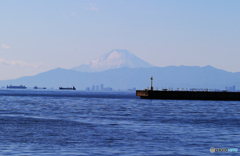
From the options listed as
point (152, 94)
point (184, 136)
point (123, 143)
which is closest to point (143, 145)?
point (123, 143)

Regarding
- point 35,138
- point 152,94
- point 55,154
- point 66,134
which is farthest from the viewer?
point 152,94

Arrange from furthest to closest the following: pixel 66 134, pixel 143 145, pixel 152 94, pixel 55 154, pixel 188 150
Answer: pixel 152 94 → pixel 66 134 → pixel 143 145 → pixel 188 150 → pixel 55 154

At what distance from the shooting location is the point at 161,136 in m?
35.6

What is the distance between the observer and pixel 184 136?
35.7 m

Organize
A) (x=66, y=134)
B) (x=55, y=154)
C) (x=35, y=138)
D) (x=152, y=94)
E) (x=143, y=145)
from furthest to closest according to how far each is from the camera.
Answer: (x=152, y=94) < (x=66, y=134) < (x=35, y=138) < (x=143, y=145) < (x=55, y=154)

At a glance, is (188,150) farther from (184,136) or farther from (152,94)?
(152,94)

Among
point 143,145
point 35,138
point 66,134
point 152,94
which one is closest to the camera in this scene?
point 143,145

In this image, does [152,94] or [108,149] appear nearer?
[108,149]

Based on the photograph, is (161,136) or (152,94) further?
(152,94)

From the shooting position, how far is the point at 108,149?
2812cm

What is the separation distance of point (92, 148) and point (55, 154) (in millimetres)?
3540

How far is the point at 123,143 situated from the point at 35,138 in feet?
26.7

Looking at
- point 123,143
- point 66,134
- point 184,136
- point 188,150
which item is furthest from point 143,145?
point 66,134

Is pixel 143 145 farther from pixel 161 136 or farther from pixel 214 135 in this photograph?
pixel 214 135
